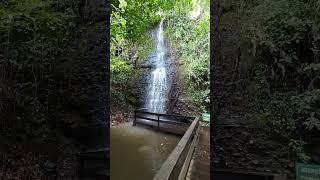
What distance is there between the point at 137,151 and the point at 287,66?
3.57 m

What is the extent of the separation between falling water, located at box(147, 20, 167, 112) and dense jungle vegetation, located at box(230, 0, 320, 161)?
8.12m

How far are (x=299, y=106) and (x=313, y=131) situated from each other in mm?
213

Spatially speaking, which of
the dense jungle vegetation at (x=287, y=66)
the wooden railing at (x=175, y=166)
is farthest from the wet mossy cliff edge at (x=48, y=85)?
the dense jungle vegetation at (x=287, y=66)

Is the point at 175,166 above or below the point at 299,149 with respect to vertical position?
below

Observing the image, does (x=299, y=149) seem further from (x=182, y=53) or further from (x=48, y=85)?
(x=182, y=53)

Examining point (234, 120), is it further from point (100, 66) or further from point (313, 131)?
point (100, 66)

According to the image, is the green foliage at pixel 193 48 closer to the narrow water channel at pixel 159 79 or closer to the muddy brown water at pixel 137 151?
the narrow water channel at pixel 159 79

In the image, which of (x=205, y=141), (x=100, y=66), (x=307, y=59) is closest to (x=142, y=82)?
(x=205, y=141)

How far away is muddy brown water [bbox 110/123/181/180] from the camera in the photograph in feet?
14.3

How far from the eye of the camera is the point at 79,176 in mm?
2756

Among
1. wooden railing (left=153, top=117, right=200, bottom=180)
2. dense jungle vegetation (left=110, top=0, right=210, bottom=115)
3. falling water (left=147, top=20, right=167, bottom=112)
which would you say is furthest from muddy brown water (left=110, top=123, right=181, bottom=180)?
dense jungle vegetation (left=110, top=0, right=210, bottom=115)

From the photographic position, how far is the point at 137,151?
5.37 m

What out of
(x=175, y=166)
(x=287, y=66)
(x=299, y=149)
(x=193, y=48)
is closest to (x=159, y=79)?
(x=193, y=48)

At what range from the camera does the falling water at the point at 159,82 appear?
421 inches
